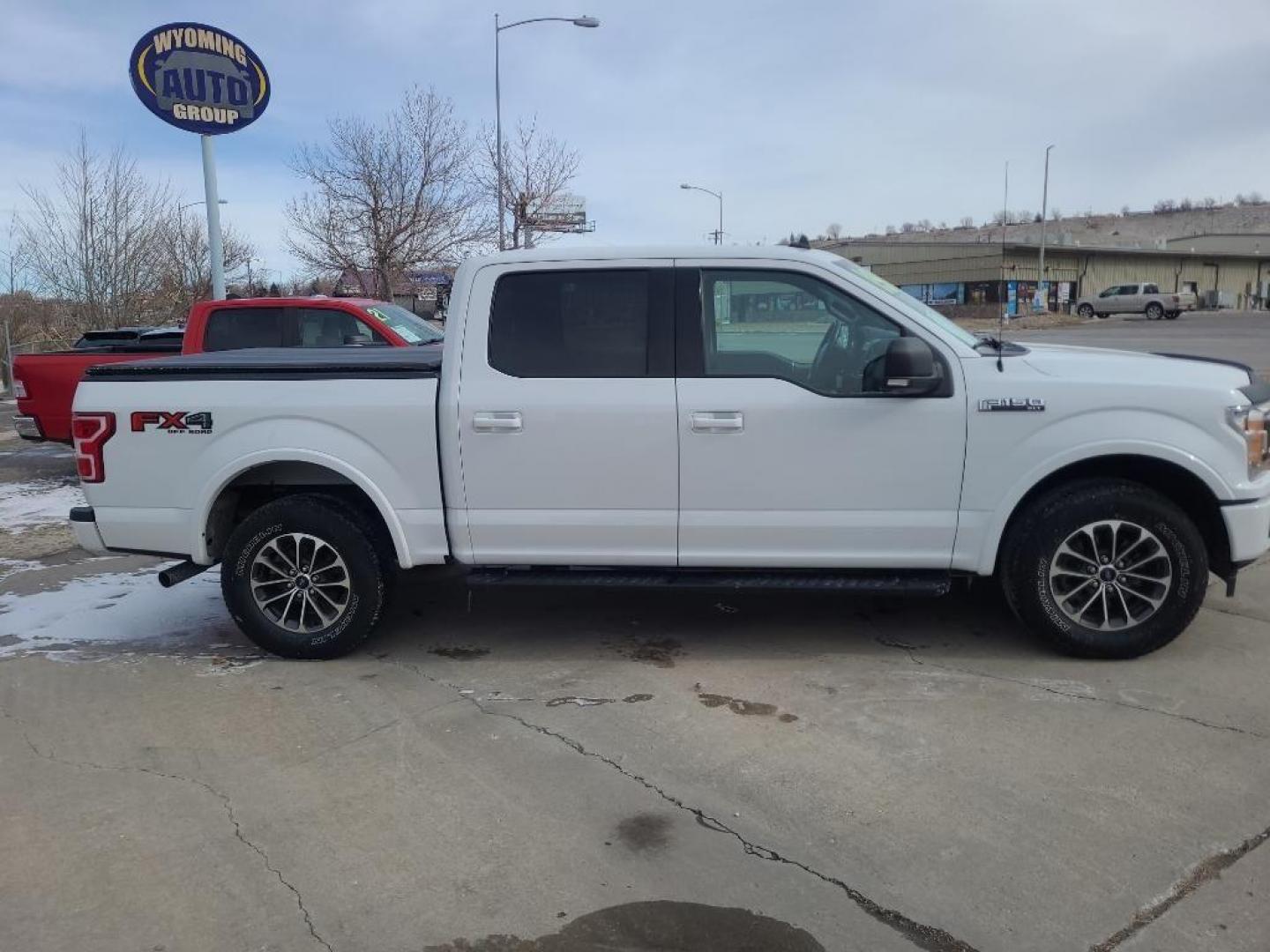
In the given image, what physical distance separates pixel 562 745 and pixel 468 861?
849 mm

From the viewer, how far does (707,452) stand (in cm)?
458

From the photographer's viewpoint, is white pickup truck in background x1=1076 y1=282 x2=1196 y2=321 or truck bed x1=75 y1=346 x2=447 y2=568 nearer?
truck bed x1=75 y1=346 x2=447 y2=568

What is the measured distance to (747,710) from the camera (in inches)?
168

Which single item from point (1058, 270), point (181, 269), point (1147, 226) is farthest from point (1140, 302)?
point (1147, 226)

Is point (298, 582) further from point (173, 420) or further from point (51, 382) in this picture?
point (51, 382)

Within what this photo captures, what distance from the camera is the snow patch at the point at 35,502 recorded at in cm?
841

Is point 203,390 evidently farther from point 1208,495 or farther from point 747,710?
point 1208,495

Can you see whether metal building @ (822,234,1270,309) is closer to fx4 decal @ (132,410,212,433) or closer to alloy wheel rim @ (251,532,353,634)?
alloy wheel rim @ (251,532,353,634)

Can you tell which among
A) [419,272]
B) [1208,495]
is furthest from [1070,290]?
[1208,495]

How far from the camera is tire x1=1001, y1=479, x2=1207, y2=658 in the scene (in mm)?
4488

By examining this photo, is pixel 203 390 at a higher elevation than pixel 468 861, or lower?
higher

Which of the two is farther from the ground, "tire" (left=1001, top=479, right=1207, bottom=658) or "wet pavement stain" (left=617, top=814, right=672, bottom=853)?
"tire" (left=1001, top=479, right=1207, bottom=658)

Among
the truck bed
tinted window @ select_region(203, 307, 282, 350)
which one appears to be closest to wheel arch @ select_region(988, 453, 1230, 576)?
the truck bed

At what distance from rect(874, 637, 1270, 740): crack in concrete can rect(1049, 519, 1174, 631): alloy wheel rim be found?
1.39 feet
